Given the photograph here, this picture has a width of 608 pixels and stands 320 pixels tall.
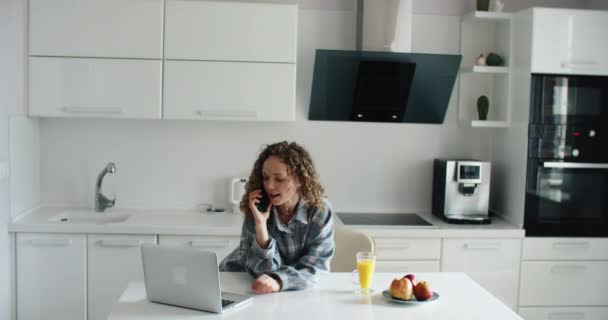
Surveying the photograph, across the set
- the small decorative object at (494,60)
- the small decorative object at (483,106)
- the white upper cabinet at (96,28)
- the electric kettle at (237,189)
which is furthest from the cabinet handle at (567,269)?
the white upper cabinet at (96,28)

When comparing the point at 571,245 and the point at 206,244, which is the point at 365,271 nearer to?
the point at 206,244

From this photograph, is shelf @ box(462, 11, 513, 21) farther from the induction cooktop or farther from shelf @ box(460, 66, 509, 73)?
the induction cooktop

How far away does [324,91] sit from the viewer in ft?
13.0

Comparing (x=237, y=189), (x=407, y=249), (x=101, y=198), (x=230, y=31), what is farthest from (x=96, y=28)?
(x=407, y=249)

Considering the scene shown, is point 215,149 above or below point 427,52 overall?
below

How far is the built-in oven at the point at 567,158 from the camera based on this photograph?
12.1 feet

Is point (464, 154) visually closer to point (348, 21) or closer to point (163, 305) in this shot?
point (348, 21)

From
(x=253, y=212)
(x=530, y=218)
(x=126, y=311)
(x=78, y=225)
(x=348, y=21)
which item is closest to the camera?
(x=126, y=311)

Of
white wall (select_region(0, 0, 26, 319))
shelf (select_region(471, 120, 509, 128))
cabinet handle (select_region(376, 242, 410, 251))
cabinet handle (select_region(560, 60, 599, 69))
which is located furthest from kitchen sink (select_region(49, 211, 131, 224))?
cabinet handle (select_region(560, 60, 599, 69))

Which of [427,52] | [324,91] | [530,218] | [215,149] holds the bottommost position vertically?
[530,218]

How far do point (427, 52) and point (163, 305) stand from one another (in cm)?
257

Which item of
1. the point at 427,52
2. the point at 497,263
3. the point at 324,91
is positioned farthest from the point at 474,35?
the point at 497,263

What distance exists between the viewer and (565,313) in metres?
3.76

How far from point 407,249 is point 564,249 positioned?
892mm
